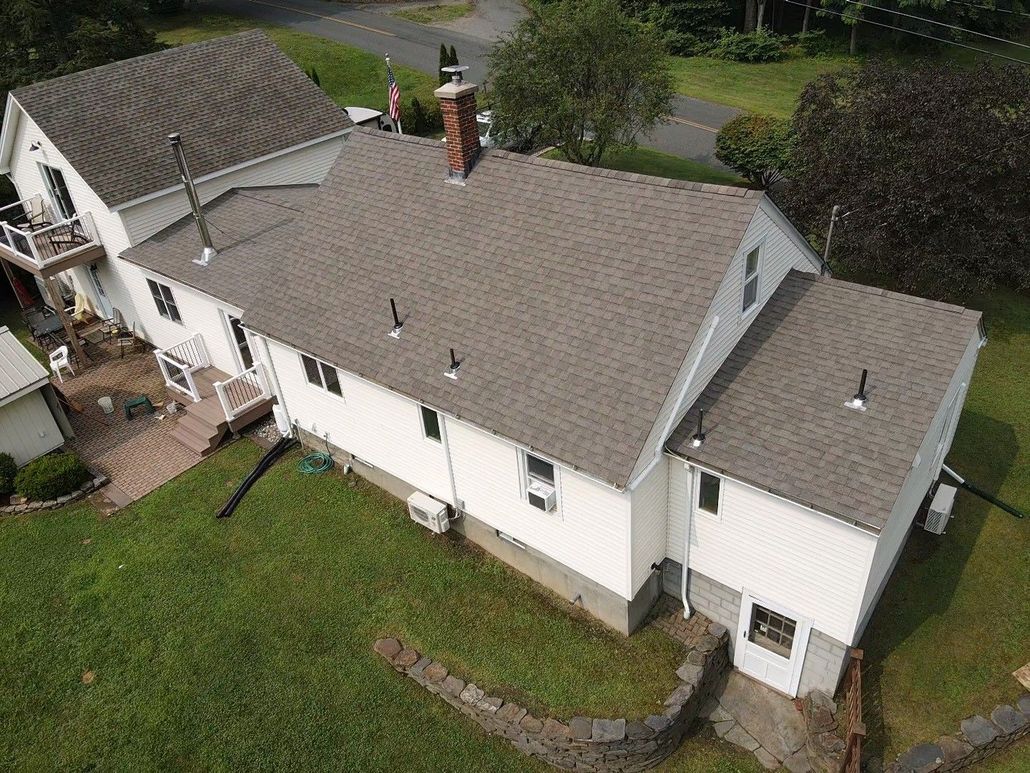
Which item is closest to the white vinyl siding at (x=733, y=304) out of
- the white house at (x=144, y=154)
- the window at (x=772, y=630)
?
the window at (x=772, y=630)

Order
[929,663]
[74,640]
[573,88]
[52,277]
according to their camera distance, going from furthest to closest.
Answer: [573,88], [52,277], [74,640], [929,663]

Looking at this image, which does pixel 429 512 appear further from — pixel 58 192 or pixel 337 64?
pixel 337 64

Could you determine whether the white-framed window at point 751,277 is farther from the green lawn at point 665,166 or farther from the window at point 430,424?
the green lawn at point 665,166

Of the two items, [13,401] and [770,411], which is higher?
[770,411]

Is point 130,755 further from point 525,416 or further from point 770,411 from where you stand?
point 770,411

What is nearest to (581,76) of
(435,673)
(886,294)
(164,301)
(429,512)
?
(164,301)

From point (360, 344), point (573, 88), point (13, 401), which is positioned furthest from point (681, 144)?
point (13, 401)

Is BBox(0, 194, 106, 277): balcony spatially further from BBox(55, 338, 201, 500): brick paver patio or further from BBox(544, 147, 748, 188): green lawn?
BBox(544, 147, 748, 188): green lawn
